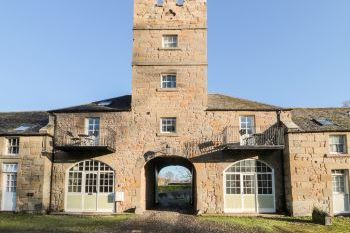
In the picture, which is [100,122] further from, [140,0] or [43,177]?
[140,0]

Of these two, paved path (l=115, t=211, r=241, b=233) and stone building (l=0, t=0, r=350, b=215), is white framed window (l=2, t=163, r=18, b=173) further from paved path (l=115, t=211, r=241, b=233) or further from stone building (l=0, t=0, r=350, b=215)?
paved path (l=115, t=211, r=241, b=233)

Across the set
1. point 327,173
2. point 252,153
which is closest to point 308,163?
point 327,173

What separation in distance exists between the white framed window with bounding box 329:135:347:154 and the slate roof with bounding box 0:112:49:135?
16953 mm

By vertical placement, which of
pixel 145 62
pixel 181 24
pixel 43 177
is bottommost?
pixel 43 177

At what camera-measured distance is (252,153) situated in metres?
21.9

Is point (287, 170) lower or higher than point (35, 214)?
higher

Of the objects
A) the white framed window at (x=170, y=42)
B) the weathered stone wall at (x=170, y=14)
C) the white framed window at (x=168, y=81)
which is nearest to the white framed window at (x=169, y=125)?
the white framed window at (x=168, y=81)

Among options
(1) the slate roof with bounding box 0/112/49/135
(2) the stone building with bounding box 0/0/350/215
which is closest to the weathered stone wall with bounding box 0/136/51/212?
(2) the stone building with bounding box 0/0/350/215

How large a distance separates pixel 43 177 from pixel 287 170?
1367cm

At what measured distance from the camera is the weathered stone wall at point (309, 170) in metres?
20.8

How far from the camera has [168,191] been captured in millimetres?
44906

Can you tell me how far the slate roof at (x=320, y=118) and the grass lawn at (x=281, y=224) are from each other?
5.02 meters

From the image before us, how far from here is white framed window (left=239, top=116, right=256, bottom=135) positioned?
73.1 feet

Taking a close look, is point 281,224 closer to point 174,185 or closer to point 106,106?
point 106,106
